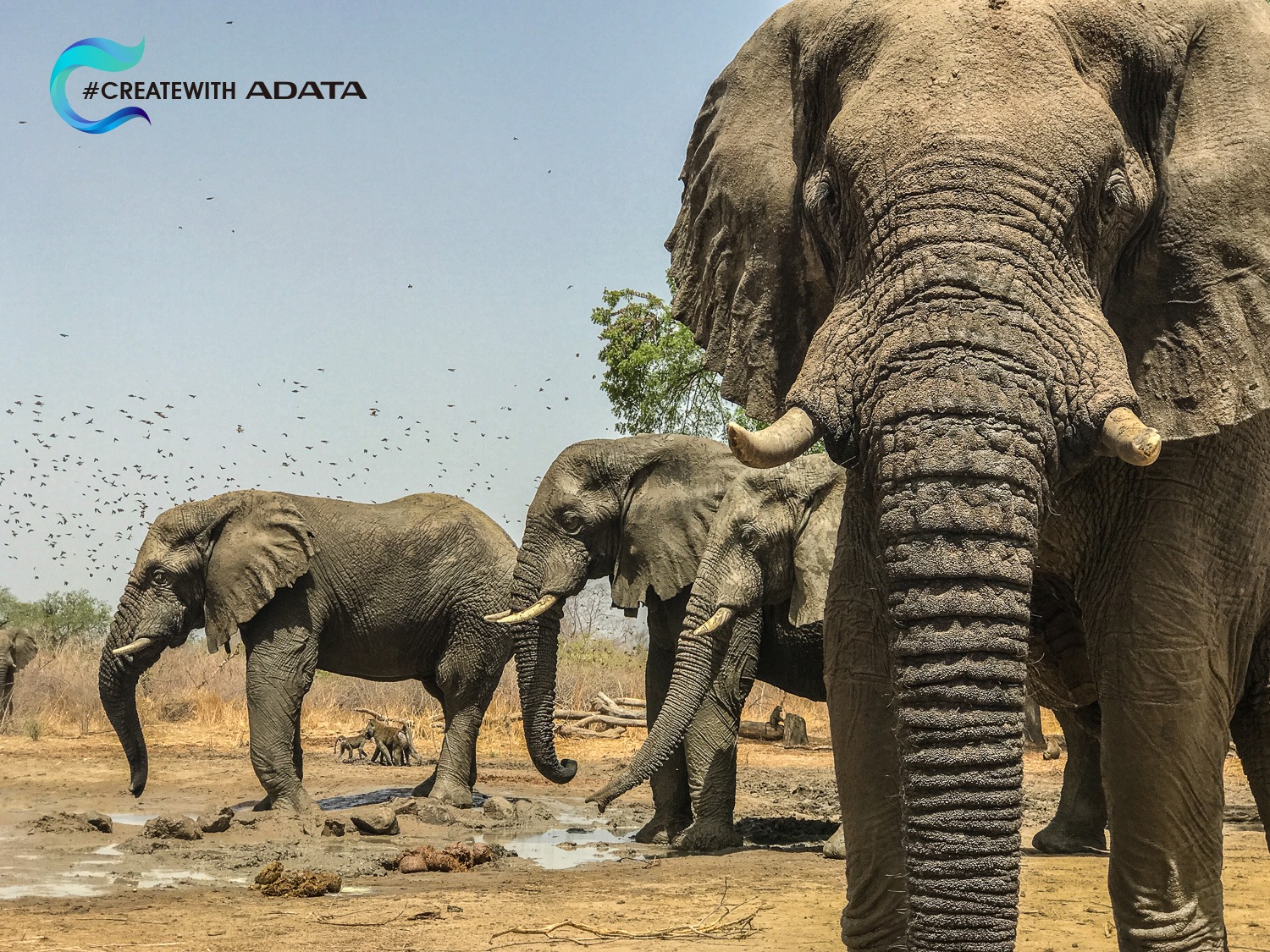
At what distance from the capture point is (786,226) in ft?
13.7

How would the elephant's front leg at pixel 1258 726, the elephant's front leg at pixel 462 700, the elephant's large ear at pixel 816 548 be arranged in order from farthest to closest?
1. the elephant's front leg at pixel 462 700
2. the elephant's large ear at pixel 816 548
3. the elephant's front leg at pixel 1258 726

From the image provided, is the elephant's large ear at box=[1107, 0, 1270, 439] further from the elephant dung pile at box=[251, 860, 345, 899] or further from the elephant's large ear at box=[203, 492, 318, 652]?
the elephant's large ear at box=[203, 492, 318, 652]

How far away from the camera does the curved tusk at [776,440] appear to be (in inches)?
121

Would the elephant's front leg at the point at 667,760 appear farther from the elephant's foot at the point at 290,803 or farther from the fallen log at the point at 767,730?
the fallen log at the point at 767,730

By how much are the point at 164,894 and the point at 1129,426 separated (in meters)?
6.64

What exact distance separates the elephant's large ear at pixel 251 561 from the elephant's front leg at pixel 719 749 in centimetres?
439

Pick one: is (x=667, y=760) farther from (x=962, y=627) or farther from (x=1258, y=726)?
(x=962, y=627)

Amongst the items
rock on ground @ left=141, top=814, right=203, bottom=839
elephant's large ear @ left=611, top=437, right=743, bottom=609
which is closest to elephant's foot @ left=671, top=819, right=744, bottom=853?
elephant's large ear @ left=611, top=437, right=743, bottom=609

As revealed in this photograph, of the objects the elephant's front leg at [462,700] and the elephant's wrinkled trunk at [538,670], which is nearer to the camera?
the elephant's wrinkled trunk at [538,670]

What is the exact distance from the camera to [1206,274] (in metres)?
3.58

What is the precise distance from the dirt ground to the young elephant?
0.74 meters

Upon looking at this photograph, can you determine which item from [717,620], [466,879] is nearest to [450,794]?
[466,879]

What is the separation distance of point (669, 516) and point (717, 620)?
1.74 m

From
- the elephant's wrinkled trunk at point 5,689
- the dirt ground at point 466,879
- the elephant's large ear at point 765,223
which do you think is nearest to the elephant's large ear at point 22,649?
the elephant's wrinkled trunk at point 5,689
